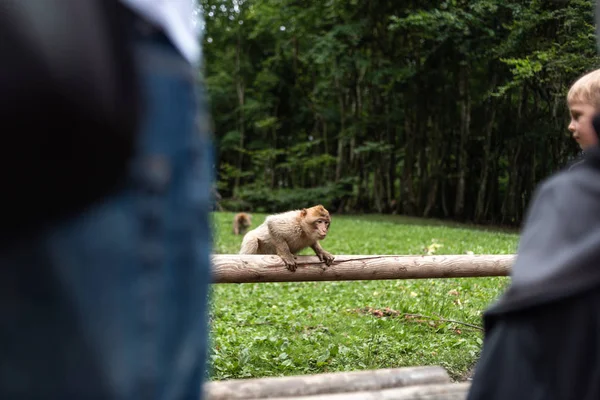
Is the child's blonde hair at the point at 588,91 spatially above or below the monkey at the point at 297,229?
above

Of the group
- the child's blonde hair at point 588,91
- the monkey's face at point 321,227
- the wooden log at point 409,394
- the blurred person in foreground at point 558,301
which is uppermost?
the child's blonde hair at point 588,91

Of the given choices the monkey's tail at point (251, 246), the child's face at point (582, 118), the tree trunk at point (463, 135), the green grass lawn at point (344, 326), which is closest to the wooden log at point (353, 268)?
the green grass lawn at point (344, 326)

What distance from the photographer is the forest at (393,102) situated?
65.0ft

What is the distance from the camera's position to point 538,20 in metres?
17.6

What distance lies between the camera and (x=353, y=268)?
165 inches

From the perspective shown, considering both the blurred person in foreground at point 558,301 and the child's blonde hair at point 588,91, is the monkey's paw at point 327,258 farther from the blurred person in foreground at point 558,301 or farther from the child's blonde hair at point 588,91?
the blurred person in foreground at point 558,301

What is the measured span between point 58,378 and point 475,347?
16.6ft

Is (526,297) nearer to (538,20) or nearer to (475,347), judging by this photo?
(475,347)

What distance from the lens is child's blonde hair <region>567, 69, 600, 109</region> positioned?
2.00 meters

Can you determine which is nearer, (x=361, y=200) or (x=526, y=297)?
(x=526, y=297)

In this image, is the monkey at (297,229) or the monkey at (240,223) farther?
the monkey at (240,223)

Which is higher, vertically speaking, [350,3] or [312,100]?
[350,3]

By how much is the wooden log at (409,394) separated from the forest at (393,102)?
15.9 meters

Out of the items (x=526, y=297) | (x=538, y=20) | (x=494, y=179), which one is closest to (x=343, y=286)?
(x=526, y=297)
